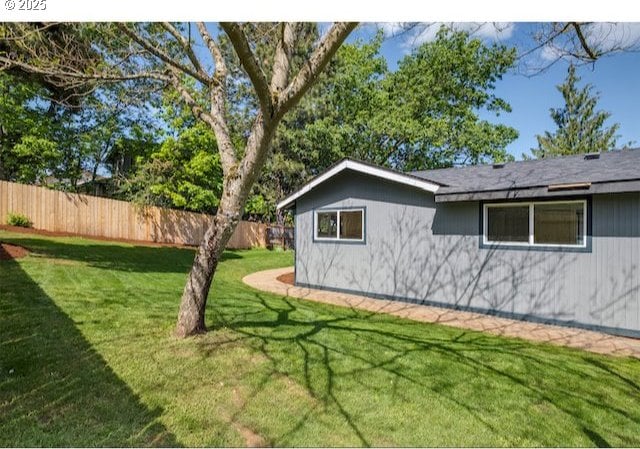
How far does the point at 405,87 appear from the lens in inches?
862

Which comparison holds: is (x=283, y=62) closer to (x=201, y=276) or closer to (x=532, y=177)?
(x=201, y=276)

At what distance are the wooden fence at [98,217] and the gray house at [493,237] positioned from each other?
11.5m

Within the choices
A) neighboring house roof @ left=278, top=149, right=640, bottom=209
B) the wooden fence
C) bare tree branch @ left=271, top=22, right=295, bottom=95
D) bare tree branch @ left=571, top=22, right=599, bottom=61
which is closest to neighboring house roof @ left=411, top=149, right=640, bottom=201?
neighboring house roof @ left=278, top=149, right=640, bottom=209

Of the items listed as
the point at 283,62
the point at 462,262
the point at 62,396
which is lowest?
the point at 62,396

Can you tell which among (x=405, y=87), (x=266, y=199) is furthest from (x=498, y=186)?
(x=266, y=199)

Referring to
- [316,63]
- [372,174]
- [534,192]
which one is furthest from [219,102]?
[534,192]

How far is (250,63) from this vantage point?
9.95 ft

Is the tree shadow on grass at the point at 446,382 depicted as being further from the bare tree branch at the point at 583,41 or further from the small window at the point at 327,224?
the small window at the point at 327,224

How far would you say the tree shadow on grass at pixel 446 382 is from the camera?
2.68 metres

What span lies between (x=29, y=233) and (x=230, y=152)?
1342 cm

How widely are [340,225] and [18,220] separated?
524 inches

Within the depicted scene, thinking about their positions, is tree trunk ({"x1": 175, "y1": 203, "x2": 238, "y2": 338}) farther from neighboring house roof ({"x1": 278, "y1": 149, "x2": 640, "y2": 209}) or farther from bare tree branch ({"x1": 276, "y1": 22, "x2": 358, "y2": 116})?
neighboring house roof ({"x1": 278, "y1": 149, "x2": 640, "y2": 209})

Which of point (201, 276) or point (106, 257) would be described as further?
point (106, 257)

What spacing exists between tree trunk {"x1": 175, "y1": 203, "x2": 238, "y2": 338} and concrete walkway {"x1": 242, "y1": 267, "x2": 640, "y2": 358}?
3.77m
